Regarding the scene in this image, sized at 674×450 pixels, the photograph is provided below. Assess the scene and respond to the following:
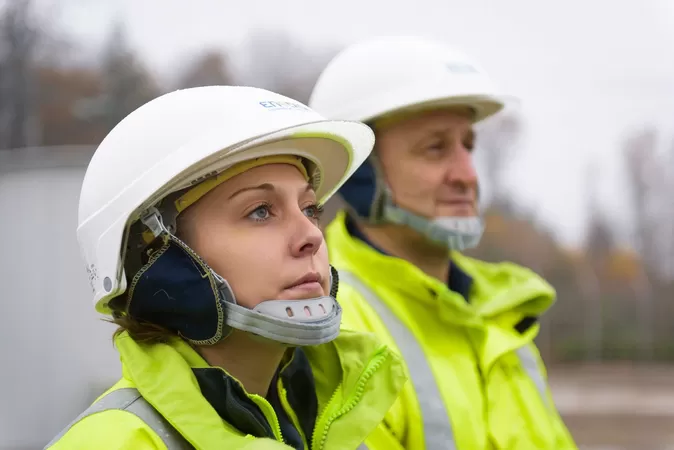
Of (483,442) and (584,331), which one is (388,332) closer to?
(483,442)

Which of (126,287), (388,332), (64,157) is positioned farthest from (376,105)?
(64,157)

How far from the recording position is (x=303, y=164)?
2.59 m

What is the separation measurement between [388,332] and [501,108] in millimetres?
1117

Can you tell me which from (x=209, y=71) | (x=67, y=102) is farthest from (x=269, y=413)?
(x=209, y=71)

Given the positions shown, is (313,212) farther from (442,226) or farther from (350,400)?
(442,226)

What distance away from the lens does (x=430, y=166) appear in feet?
11.6

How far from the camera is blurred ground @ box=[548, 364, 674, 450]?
474 inches

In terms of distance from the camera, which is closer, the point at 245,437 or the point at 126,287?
the point at 245,437

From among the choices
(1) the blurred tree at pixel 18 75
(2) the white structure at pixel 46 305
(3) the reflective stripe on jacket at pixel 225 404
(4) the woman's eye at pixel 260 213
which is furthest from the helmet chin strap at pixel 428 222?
(1) the blurred tree at pixel 18 75

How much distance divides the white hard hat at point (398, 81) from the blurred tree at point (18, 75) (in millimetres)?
4536

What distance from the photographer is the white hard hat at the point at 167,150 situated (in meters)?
2.30

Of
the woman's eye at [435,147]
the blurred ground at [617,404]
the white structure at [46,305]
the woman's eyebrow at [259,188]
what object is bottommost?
the blurred ground at [617,404]

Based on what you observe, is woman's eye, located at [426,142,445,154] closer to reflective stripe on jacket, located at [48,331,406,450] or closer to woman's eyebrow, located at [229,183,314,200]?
reflective stripe on jacket, located at [48,331,406,450]

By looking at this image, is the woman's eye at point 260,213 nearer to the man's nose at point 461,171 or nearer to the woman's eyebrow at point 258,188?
the woman's eyebrow at point 258,188
